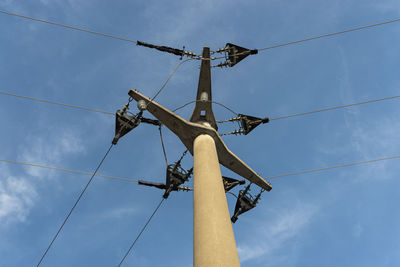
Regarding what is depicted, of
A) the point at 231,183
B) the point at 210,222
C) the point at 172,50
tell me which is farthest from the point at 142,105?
the point at 210,222

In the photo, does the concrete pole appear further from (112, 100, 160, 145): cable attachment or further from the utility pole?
(112, 100, 160, 145): cable attachment

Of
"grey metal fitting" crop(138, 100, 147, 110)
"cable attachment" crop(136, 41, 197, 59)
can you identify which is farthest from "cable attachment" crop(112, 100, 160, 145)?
"cable attachment" crop(136, 41, 197, 59)

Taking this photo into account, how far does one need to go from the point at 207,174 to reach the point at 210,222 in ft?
6.67

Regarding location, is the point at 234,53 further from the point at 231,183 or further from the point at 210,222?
the point at 210,222

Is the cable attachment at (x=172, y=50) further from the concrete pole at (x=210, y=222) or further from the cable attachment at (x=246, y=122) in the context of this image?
the concrete pole at (x=210, y=222)

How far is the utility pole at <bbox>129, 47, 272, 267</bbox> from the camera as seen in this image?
8.05 meters

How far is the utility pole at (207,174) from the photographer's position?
805 cm

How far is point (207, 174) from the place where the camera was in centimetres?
1042

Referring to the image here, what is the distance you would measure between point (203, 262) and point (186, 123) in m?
6.90

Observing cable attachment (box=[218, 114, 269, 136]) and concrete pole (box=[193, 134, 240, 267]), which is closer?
concrete pole (box=[193, 134, 240, 267])

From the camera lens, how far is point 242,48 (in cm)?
1748

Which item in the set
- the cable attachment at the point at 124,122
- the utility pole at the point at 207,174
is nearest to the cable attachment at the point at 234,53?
the utility pole at the point at 207,174

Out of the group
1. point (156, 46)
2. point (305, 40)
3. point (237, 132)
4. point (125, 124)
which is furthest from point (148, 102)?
point (305, 40)

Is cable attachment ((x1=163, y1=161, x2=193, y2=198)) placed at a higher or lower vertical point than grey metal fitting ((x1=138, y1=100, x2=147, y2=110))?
lower
